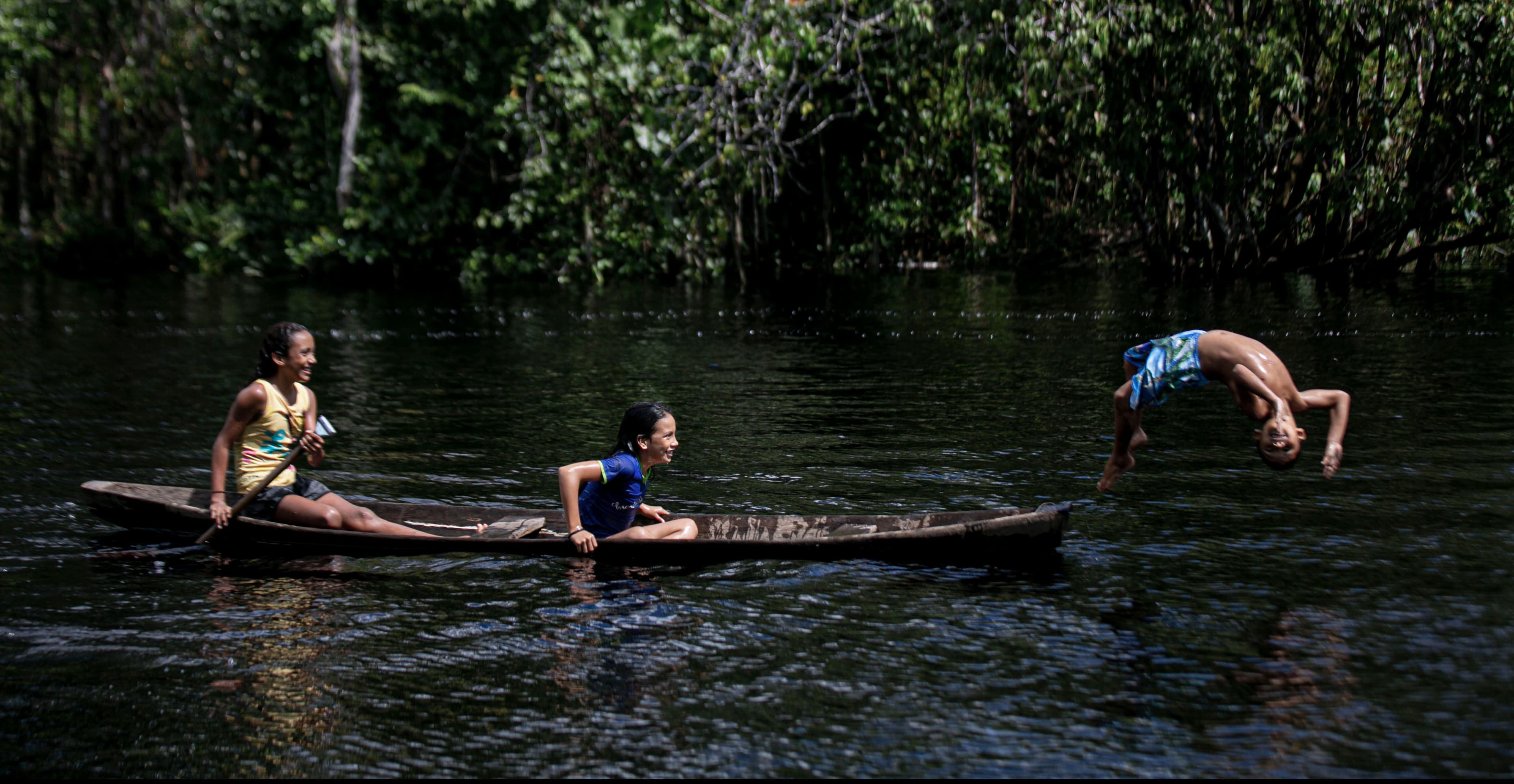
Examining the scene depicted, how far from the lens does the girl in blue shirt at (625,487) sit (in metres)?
6.74

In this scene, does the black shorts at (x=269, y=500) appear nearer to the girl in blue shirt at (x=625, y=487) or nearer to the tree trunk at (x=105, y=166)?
the girl in blue shirt at (x=625, y=487)

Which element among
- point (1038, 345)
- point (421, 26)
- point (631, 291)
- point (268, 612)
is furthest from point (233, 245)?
point (268, 612)

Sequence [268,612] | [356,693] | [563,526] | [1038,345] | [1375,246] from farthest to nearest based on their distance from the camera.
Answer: [1375,246]
[1038,345]
[563,526]
[268,612]
[356,693]

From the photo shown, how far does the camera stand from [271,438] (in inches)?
289

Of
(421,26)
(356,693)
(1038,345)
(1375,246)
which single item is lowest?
(356,693)

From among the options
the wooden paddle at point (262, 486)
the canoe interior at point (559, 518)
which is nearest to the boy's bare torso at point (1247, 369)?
the canoe interior at point (559, 518)

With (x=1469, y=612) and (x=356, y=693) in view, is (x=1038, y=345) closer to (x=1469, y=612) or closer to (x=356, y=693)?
(x=1469, y=612)

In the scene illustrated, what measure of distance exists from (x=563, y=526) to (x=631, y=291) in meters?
15.6

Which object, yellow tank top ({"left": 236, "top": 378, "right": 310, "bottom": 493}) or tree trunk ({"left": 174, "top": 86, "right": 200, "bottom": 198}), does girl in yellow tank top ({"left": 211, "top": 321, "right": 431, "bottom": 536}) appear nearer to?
yellow tank top ({"left": 236, "top": 378, "right": 310, "bottom": 493})

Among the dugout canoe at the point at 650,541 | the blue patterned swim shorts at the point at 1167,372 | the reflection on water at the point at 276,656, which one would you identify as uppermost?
the blue patterned swim shorts at the point at 1167,372

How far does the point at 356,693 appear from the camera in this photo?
5.20 metres

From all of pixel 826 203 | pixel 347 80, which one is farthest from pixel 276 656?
pixel 826 203

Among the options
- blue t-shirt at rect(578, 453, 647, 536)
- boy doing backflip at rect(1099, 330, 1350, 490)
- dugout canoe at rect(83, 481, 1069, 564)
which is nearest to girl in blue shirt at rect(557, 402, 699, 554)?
blue t-shirt at rect(578, 453, 647, 536)

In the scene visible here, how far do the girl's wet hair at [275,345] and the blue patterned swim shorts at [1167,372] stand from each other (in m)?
4.31
